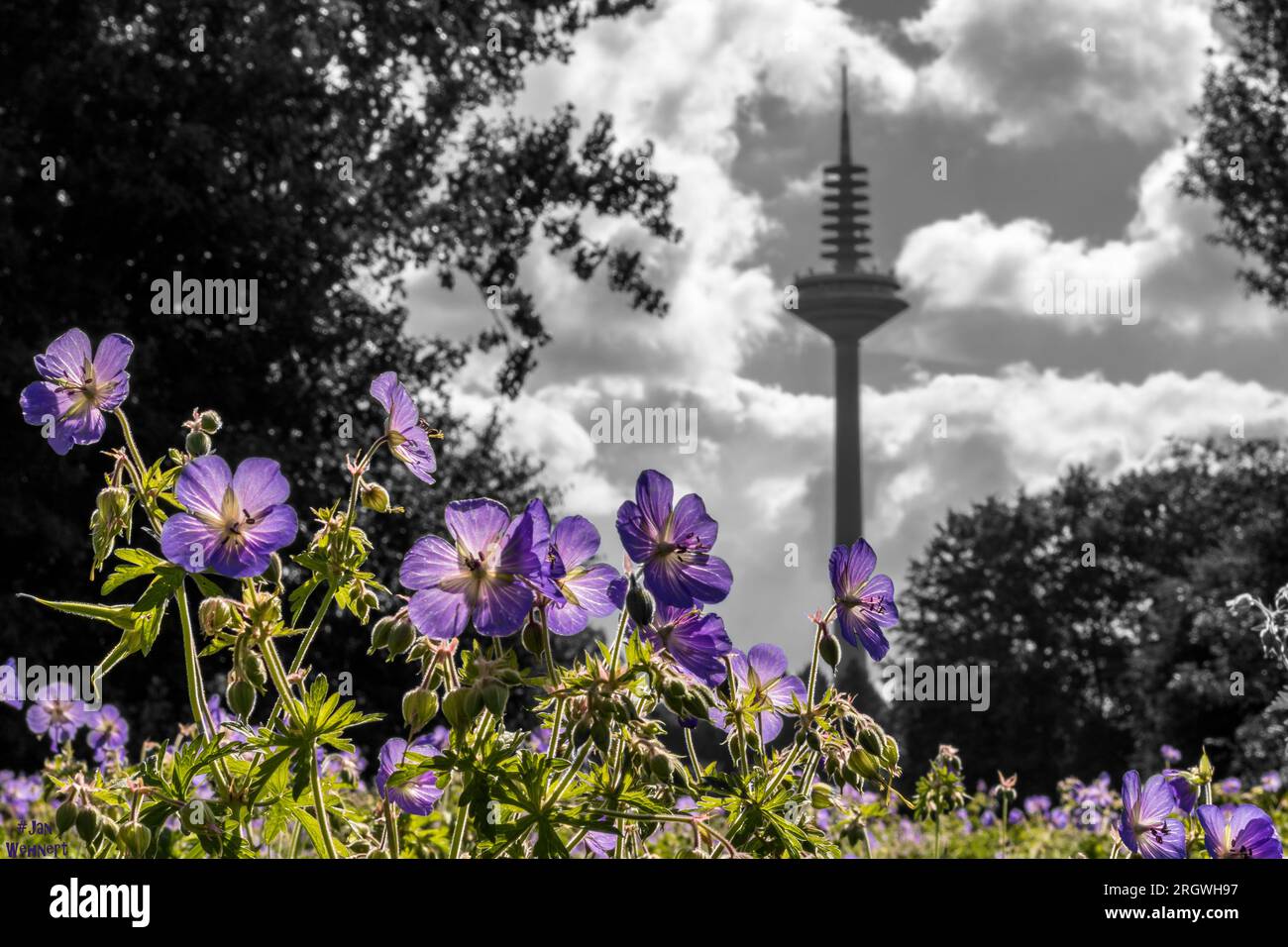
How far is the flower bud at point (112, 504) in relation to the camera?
1.55 m

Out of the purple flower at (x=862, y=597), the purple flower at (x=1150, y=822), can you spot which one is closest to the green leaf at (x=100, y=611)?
the purple flower at (x=862, y=597)

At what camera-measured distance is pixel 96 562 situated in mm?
1574

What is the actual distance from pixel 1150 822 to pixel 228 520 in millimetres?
1155

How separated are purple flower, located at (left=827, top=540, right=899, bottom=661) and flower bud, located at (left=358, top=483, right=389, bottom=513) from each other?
0.53m

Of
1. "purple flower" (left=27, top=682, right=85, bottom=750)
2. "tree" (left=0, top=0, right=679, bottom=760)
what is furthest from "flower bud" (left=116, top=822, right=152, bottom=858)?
"tree" (left=0, top=0, right=679, bottom=760)

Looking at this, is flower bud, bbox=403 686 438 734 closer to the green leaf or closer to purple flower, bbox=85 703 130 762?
the green leaf

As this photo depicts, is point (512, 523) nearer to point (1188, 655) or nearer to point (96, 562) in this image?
point (96, 562)

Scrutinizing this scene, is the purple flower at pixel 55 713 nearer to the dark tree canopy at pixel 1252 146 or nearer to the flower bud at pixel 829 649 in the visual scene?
the flower bud at pixel 829 649

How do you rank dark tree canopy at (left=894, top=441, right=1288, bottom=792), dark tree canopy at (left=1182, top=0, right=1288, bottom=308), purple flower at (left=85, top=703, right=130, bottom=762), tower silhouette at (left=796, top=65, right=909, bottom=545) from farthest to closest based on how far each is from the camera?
tower silhouette at (left=796, top=65, right=909, bottom=545) < dark tree canopy at (left=894, top=441, right=1288, bottom=792) < dark tree canopy at (left=1182, top=0, right=1288, bottom=308) < purple flower at (left=85, top=703, right=130, bottom=762)

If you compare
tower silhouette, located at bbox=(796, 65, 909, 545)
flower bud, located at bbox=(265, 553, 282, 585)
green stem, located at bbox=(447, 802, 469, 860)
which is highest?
tower silhouette, located at bbox=(796, 65, 909, 545)

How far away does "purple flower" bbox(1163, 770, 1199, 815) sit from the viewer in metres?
1.95

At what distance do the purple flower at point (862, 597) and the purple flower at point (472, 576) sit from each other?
47 centimetres

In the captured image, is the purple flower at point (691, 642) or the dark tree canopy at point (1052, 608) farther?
the dark tree canopy at point (1052, 608)
